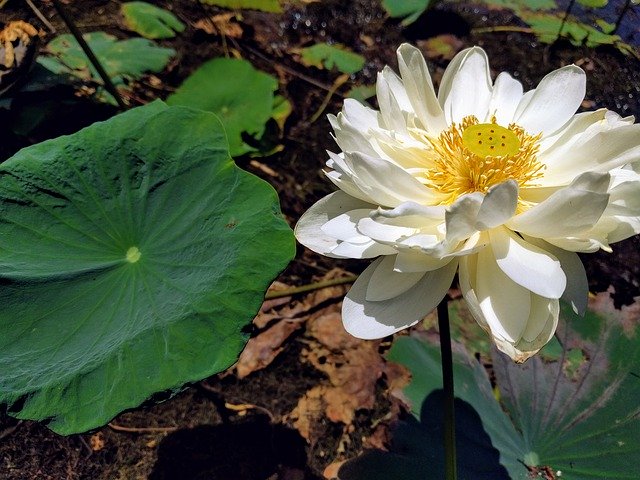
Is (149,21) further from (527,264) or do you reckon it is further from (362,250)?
(527,264)

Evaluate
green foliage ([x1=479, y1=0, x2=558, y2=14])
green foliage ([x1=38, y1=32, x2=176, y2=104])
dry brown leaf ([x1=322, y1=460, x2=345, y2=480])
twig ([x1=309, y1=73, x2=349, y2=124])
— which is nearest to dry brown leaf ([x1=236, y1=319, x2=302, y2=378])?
dry brown leaf ([x1=322, y1=460, x2=345, y2=480])

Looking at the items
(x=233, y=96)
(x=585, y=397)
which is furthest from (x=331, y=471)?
(x=233, y=96)

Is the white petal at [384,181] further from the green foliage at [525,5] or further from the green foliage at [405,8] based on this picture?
the green foliage at [525,5]

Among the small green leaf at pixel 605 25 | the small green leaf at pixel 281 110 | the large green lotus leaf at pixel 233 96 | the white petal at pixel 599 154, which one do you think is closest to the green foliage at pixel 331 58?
the small green leaf at pixel 281 110

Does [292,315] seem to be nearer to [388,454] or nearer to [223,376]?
[223,376]

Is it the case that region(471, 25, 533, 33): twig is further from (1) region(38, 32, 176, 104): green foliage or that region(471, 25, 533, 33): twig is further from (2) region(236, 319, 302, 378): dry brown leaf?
(2) region(236, 319, 302, 378): dry brown leaf

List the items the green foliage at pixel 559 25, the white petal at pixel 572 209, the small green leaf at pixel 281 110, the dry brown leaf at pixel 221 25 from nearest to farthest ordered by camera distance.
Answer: the white petal at pixel 572 209 < the small green leaf at pixel 281 110 < the dry brown leaf at pixel 221 25 < the green foliage at pixel 559 25
